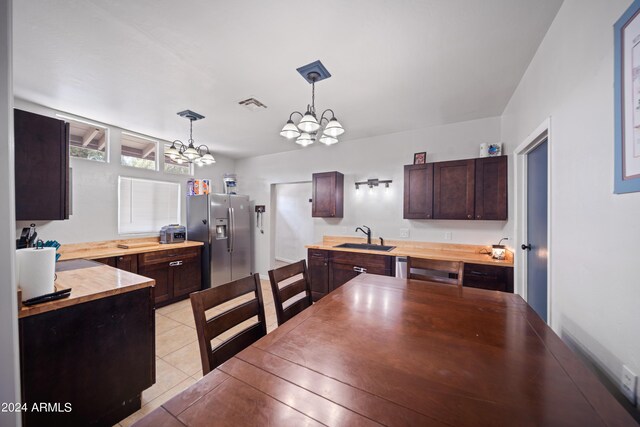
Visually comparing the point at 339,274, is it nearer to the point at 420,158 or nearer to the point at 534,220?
the point at 420,158

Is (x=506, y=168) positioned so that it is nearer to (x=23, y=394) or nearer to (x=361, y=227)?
(x=361, y=227)

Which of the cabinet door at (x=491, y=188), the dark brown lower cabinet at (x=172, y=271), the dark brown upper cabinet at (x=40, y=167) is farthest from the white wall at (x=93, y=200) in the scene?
the cabinet door at (x=491, y=188)

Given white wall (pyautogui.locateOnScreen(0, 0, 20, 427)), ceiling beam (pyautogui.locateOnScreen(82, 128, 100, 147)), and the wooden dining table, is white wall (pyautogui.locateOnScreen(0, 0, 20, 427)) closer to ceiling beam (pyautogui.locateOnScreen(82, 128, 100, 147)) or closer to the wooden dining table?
the wooden dining table

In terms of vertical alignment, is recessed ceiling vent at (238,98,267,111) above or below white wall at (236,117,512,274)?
above

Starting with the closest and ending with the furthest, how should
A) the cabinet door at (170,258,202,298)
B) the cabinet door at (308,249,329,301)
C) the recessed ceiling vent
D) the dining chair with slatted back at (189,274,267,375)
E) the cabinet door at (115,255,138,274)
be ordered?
the dining chair with slatted back at (189,274,267,375)
the recessed ceiling vent
the cabinet door at (115,255,138,274)
the cabinet door at (308,249,329,301)
the cabinet door at (170,258,202,298)

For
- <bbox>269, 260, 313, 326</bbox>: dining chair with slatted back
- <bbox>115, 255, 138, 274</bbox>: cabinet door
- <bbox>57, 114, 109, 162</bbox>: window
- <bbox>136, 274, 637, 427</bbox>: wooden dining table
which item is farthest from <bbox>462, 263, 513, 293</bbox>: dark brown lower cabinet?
<bbox>57, 114, 109, 162</bbox>: window

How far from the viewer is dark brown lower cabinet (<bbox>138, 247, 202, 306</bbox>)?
3.35 meters

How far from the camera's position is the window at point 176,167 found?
163 inches

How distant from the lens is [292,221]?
485 cm

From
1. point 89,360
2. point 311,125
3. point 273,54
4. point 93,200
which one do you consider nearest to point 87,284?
point 89,360

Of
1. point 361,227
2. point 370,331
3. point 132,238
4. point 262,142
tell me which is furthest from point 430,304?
point 132,238

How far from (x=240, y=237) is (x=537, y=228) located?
4.26m

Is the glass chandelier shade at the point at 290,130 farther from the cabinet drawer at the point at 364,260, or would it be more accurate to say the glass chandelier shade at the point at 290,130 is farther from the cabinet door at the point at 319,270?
the cabinet door at the point at 319,270

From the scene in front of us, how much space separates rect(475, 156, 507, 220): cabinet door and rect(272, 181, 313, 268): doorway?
8.84 feet
